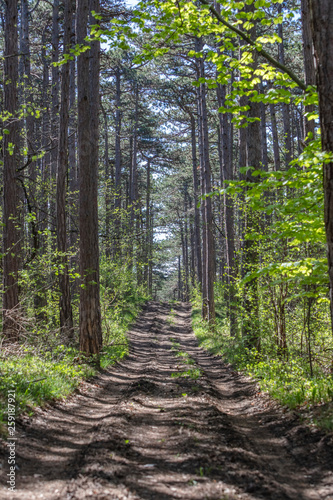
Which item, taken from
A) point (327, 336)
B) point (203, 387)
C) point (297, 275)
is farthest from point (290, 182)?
point (203, 387)

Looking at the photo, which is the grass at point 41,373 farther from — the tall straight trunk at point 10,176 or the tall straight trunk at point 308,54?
the tall straight trunk at point 308,54

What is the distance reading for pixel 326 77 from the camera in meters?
3.74

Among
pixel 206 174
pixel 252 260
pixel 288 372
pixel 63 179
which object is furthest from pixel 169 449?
pixel 206 174

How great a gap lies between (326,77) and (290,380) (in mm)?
4891

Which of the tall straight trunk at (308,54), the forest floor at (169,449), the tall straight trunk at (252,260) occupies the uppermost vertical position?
the tall straight trunk at (308,54)

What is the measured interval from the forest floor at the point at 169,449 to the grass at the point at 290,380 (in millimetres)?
198

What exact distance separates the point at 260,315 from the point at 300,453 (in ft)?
14.5

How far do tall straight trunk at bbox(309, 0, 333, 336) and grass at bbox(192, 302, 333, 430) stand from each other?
6.55 ft

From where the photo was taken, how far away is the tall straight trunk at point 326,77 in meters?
3.73

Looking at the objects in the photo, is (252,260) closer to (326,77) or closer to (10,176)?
(326,77)

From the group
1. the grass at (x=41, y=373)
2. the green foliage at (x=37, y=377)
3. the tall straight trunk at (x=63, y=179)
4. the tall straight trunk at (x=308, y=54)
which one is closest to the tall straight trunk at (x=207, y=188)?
the tall straight trunk at (x=63, y=179)

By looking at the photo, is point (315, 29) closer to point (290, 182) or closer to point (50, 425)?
point (290, 182)

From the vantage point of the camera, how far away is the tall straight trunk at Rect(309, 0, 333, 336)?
3.73 metres

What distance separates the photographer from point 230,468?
3.43m
